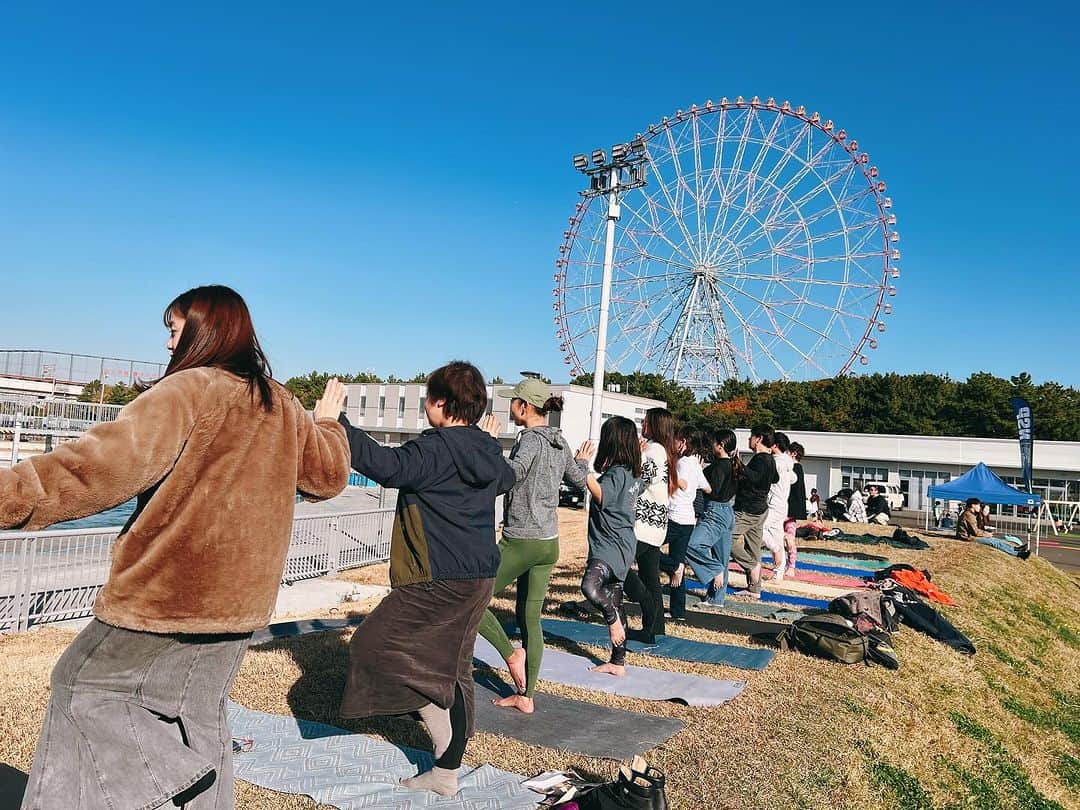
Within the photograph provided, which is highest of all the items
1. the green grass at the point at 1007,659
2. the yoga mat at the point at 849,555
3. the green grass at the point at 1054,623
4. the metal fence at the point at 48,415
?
the metal fence at the point at 48,415

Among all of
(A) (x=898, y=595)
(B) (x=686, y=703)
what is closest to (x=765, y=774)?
(B) (x=686, y=703)

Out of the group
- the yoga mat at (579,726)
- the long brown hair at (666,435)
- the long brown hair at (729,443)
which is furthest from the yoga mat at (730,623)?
the yoga mat at (579,726)

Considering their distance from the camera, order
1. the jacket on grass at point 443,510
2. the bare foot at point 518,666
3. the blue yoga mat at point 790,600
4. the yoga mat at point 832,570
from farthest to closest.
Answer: the yoga mat at point 832,570 → the blue yoga mat at point 790,600 → the bare foot at point 518,666 → the jacket on grass at point 443,510

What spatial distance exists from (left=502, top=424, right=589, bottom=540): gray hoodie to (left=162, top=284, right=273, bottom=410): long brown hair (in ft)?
8.70

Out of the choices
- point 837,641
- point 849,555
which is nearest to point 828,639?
point 837,641

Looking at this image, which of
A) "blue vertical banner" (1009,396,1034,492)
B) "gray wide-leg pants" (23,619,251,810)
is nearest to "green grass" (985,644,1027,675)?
"gray wide-leg pants" (23,619,251,810)

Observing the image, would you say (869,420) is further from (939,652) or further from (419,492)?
(419,492)

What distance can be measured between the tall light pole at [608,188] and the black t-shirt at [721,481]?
51.9 ft

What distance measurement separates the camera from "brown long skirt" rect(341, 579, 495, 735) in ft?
10.9

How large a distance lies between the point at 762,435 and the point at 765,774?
20.0ft

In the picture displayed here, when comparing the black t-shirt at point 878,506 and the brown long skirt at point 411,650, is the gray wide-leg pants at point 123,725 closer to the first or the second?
the brown long skirt at point 411,650

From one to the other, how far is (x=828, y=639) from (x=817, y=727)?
194 cm

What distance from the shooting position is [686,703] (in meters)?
5.41

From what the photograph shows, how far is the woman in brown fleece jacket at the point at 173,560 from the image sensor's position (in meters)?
1.99
